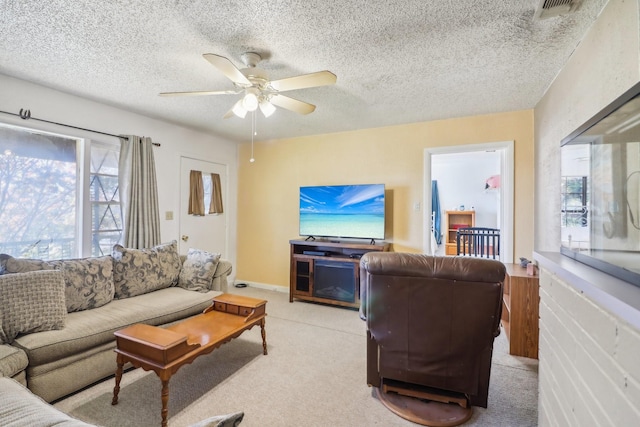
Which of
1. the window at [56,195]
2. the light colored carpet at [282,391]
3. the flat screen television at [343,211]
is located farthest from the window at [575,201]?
the window at [56,195]

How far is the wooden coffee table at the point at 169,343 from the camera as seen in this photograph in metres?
1.66

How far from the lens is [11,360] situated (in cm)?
163

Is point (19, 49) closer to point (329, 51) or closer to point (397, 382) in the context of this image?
point (329, 51)

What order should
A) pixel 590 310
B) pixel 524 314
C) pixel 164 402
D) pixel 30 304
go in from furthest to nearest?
pixel 524 314, pixel 30 304, pixel 164 402, pixel 590 310

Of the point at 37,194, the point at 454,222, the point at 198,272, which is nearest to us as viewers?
the point at 37,194

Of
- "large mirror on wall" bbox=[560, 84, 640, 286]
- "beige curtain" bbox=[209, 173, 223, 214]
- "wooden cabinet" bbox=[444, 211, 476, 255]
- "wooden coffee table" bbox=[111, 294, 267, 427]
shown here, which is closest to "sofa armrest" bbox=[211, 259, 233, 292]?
"wooden coffee table" bbox=[111, 294, 267, 427]

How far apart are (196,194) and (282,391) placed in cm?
318

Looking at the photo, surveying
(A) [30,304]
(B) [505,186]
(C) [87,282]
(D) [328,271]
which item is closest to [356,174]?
(D) [328,271]

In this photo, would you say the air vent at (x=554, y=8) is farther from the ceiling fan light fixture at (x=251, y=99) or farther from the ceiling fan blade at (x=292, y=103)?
the ceiling fan light fixture at (x=251, y=99)

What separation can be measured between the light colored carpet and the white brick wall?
678 mm

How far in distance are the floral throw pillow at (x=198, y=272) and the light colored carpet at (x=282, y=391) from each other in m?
0.71

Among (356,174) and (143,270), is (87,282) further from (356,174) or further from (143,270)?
(356,174)

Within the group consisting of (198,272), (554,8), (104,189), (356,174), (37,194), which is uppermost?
(554,8)

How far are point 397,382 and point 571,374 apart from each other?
113 cm
